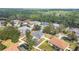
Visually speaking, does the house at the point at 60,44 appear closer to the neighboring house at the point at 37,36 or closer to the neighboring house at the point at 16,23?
the neighboring house at the point at 37,36

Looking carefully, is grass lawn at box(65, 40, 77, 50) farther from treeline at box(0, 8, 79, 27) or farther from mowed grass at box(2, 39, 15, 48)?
mowed grass at box(2, 39, 15, 48)

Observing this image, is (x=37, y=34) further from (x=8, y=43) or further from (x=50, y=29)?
(x=8, y=43)

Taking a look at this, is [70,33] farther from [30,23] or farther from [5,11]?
[5,11]

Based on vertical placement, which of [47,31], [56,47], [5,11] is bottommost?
[56,47]

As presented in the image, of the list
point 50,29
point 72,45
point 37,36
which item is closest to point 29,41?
point 37,36


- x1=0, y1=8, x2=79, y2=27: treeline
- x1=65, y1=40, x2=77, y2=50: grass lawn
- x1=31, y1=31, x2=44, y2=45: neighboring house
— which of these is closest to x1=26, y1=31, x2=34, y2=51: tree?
x1=31, y1=31, x2=44, y2=45: neighboring house

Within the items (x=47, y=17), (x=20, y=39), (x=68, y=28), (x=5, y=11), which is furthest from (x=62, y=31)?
(x=5, y=11)

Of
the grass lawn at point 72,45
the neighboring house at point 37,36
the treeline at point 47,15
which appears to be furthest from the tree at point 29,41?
the grass lawn at point 72,45

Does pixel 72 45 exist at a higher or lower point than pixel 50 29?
lower
